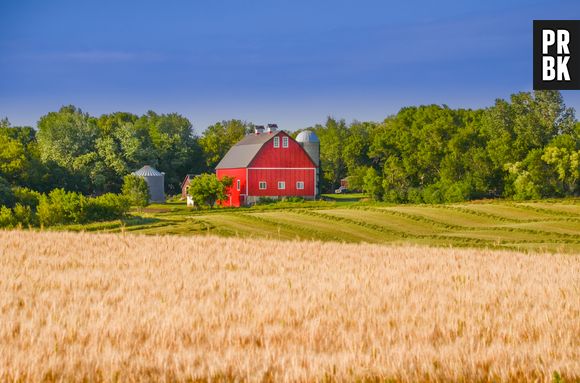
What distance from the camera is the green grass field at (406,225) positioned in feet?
129

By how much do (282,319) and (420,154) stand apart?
8373cm

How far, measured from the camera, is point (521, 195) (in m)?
79.1

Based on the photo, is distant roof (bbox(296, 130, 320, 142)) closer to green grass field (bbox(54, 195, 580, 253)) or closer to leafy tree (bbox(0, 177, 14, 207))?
green grass field (bbox(54, 195, 580, 253))

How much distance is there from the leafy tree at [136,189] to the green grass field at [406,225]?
27.8m

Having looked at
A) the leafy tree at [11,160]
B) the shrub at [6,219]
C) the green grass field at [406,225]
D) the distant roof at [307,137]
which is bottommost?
the green grass field at [406,225]

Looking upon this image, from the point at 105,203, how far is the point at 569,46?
25.6 m

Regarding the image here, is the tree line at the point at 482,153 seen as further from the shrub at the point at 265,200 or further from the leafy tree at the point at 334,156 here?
the leafy tree at the point at 334,156

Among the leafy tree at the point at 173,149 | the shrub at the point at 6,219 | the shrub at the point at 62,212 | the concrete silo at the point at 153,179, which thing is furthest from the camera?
the leafy tree at the point at 173,149

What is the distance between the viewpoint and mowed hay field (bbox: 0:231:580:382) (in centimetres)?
829

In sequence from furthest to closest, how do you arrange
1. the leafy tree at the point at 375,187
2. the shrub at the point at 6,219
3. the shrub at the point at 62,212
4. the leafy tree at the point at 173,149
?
A: the leafy tree at the point at 173,149 → the leafy tree at the point at 375,187 → the shrub at the point at 62,212 → the shrub at the point at 6,219

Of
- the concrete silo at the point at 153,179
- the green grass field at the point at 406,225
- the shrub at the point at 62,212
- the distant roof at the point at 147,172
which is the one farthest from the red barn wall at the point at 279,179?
the shrub at the point at 62,212

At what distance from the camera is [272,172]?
88.8m

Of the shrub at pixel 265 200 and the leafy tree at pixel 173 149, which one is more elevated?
the leafy tree at pixel 173 149

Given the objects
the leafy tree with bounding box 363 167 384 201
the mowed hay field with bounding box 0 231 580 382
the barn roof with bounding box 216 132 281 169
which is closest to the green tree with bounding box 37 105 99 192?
the barn roof with bounding box 216 132 281 169
